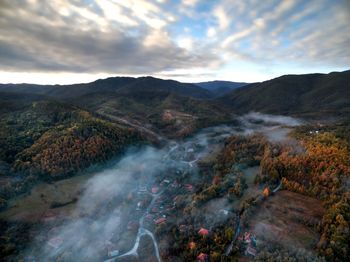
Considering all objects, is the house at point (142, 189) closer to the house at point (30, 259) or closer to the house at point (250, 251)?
the house at point (30, 259)

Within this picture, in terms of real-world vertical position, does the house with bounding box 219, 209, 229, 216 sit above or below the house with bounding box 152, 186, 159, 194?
above

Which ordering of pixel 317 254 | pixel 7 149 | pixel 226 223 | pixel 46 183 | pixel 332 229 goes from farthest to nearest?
1. pixel 7 149
2. pixel 46 183
3. pixel 226 223
4. pixel 332 229
5. pixel 317 254

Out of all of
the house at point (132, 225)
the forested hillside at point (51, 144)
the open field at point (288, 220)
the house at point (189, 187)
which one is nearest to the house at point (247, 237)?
the open field at point (288, 220)

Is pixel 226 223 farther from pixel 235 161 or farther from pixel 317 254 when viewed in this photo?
pixel 235 161

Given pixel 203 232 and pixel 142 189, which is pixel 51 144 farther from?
pixel 203 232

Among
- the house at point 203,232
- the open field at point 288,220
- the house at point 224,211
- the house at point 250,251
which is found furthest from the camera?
the house at point 224,211

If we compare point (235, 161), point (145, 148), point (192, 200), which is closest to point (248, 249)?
point (192, 200)

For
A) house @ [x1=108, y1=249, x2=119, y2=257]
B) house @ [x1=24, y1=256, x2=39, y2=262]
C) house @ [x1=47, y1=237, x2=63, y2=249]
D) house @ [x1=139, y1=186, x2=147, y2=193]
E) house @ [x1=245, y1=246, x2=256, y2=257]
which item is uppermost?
house @ [x1=245, y1=246, x2=256, y2=257]

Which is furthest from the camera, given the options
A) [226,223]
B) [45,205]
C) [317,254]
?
[45,205]

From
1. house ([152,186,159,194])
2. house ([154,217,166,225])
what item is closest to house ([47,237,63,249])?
house ([154,217,166,225])

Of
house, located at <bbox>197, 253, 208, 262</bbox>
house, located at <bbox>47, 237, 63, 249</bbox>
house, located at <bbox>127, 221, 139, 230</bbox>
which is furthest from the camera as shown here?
house, located at <bbox>127, 221, 139, 230</bbox>

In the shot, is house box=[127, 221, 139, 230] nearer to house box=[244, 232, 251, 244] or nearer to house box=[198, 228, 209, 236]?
house box=[198, 228, 209, 236]
